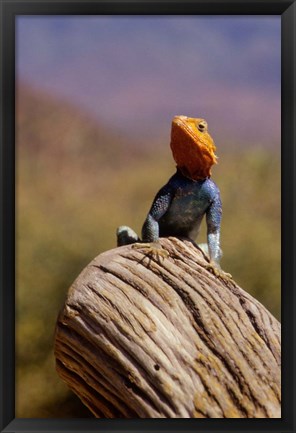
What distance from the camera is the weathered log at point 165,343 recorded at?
3.30 metres

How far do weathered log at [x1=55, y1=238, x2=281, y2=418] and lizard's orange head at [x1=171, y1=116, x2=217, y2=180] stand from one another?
57 centimetres

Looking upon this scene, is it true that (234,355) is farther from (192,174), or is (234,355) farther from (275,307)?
(275,307)

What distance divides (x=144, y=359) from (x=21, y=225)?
2154 millimetres

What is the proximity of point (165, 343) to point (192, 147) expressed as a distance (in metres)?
1.08

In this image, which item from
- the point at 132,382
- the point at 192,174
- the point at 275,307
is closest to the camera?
the point at 132,382

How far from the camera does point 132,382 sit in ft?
10.8

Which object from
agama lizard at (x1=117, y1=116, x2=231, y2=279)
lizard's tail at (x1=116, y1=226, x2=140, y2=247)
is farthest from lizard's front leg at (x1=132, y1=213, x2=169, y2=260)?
lizard's tail at (x1=116, y1=226, x2=140, y2=247)

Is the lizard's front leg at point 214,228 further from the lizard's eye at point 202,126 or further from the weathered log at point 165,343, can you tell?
the lizard's eye at point 202,126

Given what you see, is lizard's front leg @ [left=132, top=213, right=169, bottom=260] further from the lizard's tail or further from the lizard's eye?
the lizard's eye

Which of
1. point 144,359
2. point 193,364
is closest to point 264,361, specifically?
point 193,364
